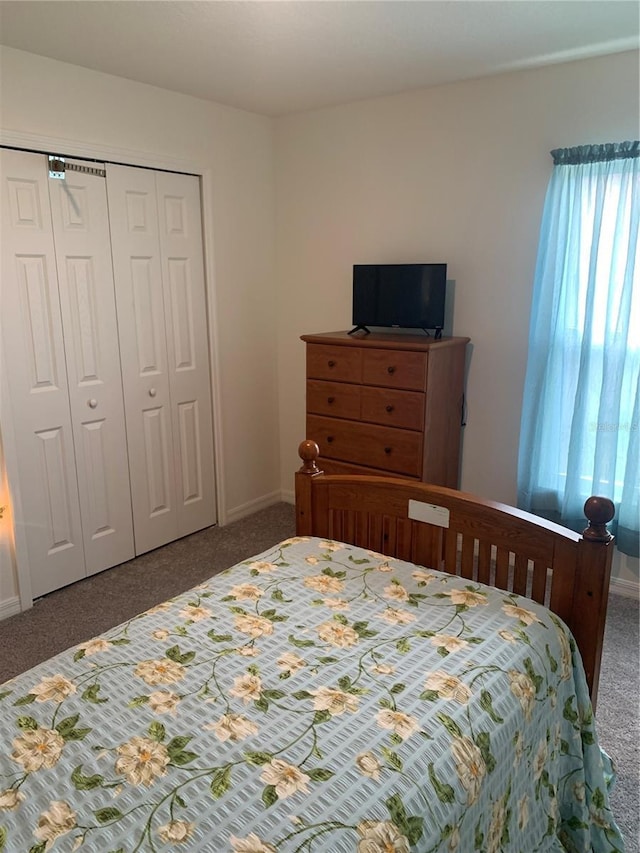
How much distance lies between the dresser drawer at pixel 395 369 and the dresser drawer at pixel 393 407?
39 millimetres

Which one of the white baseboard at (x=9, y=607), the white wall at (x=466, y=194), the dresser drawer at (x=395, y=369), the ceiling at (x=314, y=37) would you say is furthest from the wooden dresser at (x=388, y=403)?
the white baseboard at (x=9, y=607)

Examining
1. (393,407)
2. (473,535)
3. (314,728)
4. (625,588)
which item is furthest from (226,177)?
(314,728)

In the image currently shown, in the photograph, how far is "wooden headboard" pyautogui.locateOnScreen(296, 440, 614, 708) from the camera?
169 cm

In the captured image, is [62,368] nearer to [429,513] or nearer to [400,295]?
[400,295]

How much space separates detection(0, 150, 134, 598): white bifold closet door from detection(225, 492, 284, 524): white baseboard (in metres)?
0.84

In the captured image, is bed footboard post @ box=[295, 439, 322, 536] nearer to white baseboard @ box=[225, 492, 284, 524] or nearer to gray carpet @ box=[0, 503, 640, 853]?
gray carpet @ box=[0, 503, 640, 853]

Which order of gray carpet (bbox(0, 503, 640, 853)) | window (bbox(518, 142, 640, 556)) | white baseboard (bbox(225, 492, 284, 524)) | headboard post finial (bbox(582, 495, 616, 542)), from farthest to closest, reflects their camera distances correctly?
white baseboard (bbox(225, 492, 284, 524)), window (bbox(518, 142, 640, 556)), gray carpet (bbox(0, 503, 640, 853)), headboard post finial (bbox(582, 495, 616, 542))

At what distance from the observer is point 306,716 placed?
134 cm

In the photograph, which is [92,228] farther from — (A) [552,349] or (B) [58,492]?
(A) [552,349]

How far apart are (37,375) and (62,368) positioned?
129 millimetres

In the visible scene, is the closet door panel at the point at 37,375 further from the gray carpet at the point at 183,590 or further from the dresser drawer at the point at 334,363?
the dresser drawer at the point at 334,363

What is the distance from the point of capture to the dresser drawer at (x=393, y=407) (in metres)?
3.08

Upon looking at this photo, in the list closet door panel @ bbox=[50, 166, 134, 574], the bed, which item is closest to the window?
the bed

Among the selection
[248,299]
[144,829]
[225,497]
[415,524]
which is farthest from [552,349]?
[144,829]
